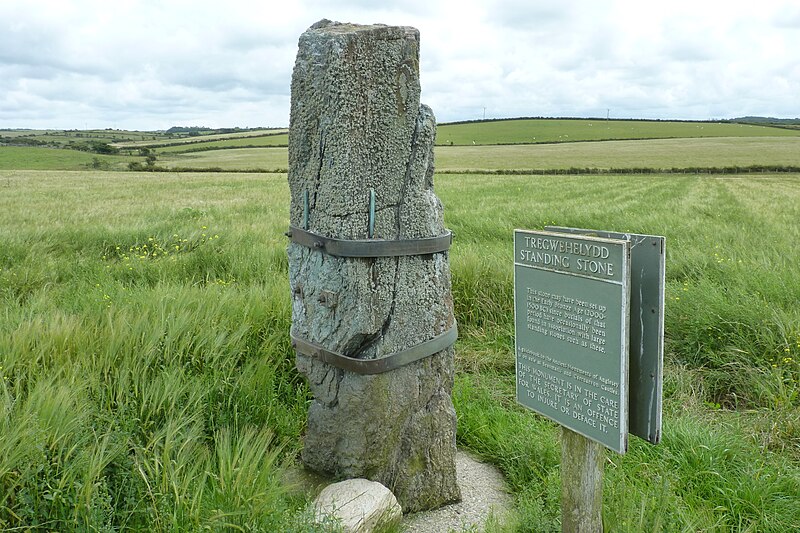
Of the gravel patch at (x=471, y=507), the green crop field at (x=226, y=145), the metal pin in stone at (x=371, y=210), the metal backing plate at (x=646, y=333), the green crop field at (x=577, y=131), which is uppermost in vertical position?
the green crop field at (x=577, y=131)

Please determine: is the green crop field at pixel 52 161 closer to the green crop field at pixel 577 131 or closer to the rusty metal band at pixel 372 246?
the green crop field at pixel 577 131

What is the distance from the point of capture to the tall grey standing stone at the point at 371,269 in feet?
9.77

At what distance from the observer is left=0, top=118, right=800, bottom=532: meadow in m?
2.41

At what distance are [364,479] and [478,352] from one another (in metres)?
2.36

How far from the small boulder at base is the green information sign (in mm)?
801

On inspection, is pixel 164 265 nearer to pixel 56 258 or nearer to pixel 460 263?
pixel 56 258

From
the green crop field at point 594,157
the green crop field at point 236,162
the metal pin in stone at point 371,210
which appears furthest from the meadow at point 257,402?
the green crop field at point 236,162

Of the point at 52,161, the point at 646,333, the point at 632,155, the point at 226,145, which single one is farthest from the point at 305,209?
the point at 226,145

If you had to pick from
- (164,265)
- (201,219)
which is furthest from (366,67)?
(201,219)

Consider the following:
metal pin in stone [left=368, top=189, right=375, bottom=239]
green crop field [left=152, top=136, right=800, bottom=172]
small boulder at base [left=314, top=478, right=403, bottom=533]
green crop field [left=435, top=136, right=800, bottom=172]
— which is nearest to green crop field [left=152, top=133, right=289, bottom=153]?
green crop field [left=152, top=136, right=800, bottom=172]

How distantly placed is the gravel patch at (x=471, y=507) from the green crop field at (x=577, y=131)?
64.9 m

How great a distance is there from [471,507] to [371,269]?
4.55 ft

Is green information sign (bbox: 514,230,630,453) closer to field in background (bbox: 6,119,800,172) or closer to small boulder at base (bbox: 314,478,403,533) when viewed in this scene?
small boulder at base (bbox: 314,478,403,533)

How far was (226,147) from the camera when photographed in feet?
224
